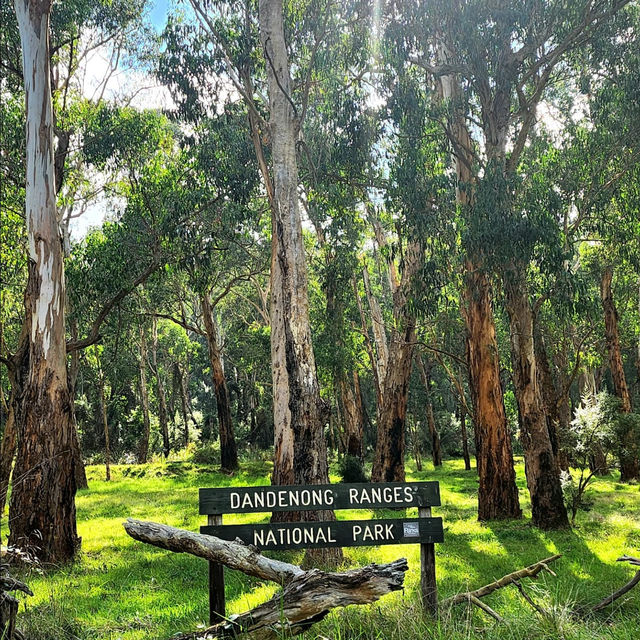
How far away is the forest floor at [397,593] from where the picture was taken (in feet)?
14.3

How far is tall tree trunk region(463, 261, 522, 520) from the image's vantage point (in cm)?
1273

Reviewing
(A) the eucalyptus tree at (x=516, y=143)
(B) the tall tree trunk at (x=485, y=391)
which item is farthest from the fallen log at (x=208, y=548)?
(B) the tall tree trunk at (x=485, y=391)

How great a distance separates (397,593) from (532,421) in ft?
18.8

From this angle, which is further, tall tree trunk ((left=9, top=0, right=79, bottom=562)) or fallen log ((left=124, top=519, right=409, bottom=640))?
tall tree trunk ((left=9, top=0, right=79, bottom=562))

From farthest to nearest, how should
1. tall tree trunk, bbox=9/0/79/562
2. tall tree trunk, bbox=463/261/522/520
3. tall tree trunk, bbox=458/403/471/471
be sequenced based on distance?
tall tree trunk, bbox=458/403/471/471 < tall tree trunk, bbox=463/261/522/520 < tall tree trunk, bbox=9/0/79/562

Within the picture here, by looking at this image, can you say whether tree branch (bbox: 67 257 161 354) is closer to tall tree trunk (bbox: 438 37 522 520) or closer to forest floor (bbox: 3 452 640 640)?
forest floor (bbox: 3 452 640 640)

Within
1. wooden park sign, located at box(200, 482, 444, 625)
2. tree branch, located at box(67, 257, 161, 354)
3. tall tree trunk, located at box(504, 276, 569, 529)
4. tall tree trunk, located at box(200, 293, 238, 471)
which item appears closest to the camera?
wooden park sign, located at box(200, 482, 444, 625)

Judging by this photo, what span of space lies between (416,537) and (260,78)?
485 inches

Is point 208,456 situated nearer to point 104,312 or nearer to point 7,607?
point 104,312

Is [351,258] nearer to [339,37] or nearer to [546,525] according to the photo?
[339,37]

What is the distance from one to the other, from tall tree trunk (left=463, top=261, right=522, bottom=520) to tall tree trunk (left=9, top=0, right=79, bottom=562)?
7784mm

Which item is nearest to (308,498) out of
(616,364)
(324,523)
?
(324,523)

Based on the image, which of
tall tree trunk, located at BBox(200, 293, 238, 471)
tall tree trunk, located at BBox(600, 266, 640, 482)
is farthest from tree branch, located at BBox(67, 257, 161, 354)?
tall tree trunk, located at BBox(600, 266, 640, 482)

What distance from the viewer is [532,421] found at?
11.5 m
